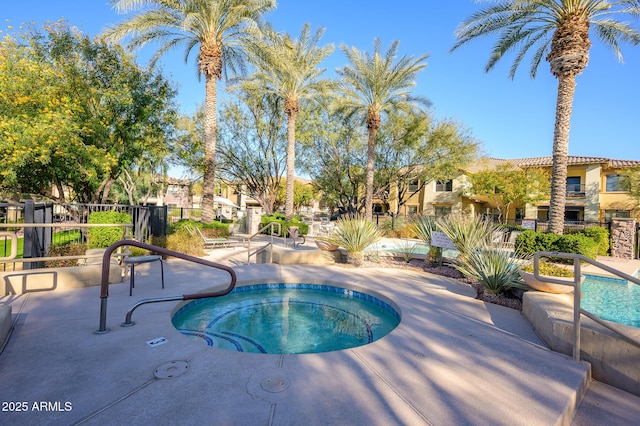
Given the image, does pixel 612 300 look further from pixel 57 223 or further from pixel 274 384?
pixel 57 223

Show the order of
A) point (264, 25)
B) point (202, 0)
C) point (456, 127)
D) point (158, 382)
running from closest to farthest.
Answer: point (158, 382) → point (202, 0) → point (264, 25) → point (456, 127)

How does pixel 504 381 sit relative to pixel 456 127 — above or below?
below

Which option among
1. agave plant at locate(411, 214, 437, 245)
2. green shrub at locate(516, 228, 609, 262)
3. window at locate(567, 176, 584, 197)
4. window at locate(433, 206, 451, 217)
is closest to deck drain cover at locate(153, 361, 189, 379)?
agave plant at locate(411, 214, 437, 245)

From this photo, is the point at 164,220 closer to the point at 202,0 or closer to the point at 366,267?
the point at 366,267

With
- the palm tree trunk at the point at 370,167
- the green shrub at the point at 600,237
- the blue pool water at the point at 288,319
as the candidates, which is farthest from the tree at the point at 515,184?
the blue pool water at the point at 288,319

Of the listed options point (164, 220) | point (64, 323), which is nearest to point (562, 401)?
point (64, 323)

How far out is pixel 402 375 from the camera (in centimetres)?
303

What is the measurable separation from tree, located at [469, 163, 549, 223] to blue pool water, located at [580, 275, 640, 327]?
18.7 meters

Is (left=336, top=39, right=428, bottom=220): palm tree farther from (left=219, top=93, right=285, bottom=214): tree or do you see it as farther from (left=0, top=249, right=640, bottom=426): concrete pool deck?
(left=0, top=249, right=640, bottom=426): concrete pool deck

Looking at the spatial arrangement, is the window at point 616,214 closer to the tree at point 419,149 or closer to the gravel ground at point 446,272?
the tree at point 419,149

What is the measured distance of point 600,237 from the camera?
13.8 m

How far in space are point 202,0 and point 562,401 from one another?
16.7m

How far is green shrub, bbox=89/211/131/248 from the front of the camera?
342 inches

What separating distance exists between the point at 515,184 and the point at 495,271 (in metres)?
24.9
